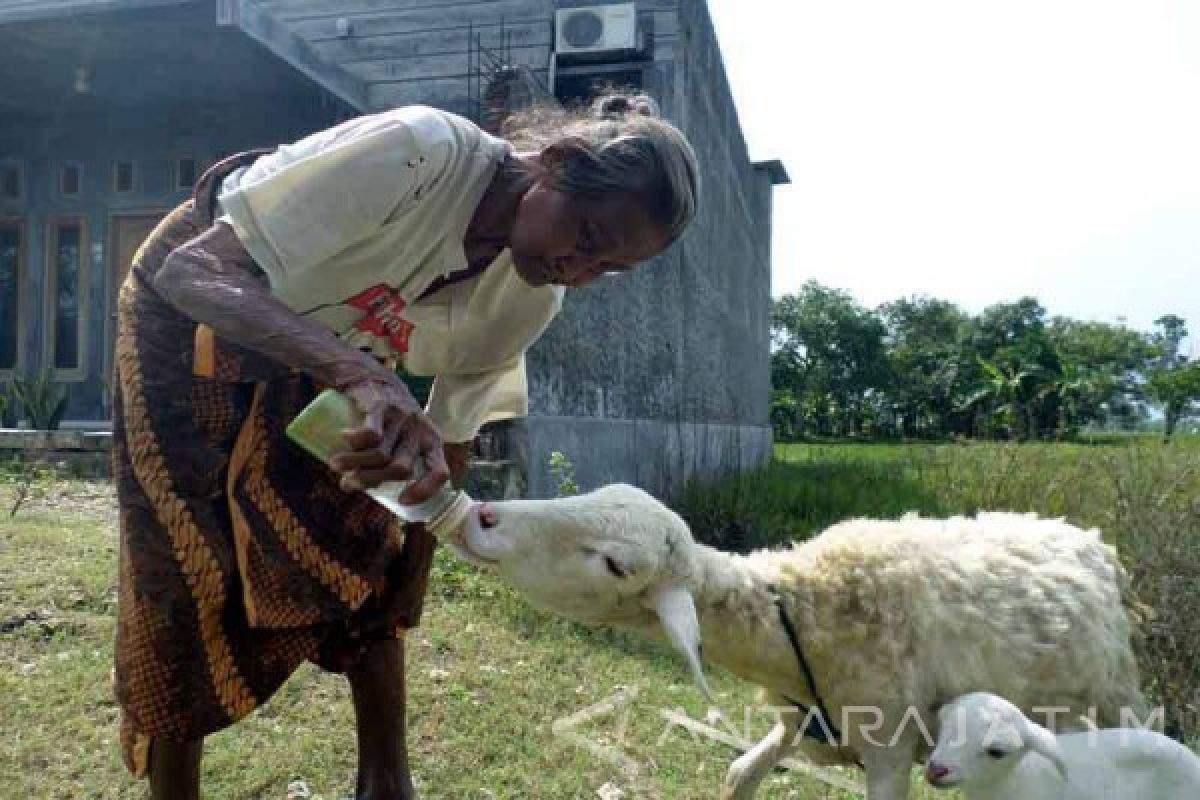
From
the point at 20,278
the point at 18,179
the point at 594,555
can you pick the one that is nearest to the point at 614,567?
the point at 594,555

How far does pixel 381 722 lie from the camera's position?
7.85 feet

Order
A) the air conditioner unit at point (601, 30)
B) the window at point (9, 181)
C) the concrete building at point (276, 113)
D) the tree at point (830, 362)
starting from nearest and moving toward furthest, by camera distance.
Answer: the concrete building at point (276, 113), the air conditioner unit at point (601, 30), the window at point (9, 181), the tree at point (830, 362)

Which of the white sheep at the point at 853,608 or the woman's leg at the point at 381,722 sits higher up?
the white sheep at the point at 853,608

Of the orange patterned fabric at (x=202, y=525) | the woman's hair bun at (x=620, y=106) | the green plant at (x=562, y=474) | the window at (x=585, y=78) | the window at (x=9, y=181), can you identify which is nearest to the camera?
the orange patterned fabric at (x=202, y=525)

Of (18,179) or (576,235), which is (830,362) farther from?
(576,235)

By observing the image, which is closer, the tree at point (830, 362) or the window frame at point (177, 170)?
the window frame at point (177, 170)

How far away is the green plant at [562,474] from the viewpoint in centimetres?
532

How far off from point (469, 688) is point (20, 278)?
7624 mm

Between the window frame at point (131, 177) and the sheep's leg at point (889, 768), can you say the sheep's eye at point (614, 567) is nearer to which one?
the sheep's leg at point (889, 768)

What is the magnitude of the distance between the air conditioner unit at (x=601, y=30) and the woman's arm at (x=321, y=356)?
247 inches

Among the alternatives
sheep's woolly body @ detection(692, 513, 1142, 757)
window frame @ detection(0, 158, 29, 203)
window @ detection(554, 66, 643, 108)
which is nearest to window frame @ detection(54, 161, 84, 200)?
A: window frame @ detection(0, 158, 29, 203)

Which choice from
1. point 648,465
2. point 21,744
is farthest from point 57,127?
point 21,744

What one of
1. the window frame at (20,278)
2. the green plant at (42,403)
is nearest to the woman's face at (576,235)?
the green plant at (42,403)

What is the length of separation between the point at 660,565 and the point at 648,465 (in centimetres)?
538
